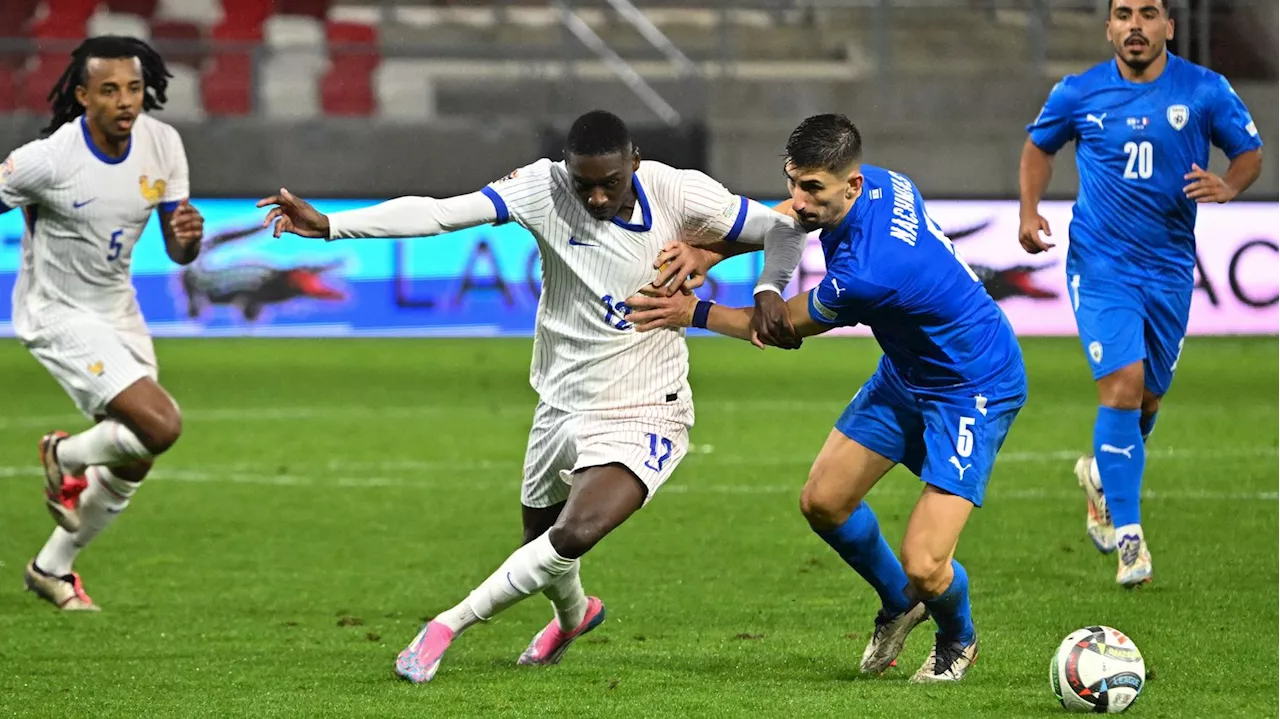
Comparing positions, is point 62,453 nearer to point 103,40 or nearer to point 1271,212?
point 103,40

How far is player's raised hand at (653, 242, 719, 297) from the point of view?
5562 millimetres

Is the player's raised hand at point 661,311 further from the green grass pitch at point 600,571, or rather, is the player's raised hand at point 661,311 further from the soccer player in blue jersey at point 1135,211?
the soccer player in blue jersey at point 1135,211

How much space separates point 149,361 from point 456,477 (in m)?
3.29

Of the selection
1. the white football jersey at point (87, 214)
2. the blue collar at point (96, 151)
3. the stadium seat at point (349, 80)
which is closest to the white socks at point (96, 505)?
the white football jersey at point (87, 214)

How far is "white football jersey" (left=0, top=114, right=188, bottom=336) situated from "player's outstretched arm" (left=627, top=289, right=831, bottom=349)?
292 cm

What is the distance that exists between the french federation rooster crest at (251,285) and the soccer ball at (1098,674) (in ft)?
45.3

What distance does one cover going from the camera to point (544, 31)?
22359 mm

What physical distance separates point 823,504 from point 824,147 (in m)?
1.13

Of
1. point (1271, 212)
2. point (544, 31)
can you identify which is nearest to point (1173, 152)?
point (1271, 212)

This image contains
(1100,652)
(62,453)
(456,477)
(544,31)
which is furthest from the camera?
(544,31)

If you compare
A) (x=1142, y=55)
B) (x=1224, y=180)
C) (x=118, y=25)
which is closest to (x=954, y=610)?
(x=1224, y=180)

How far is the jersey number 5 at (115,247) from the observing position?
7.61m

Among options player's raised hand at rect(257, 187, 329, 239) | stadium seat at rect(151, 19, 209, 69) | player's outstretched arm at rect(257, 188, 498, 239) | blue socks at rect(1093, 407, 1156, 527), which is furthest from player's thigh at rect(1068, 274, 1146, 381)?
stadium seat at rect(151, 19, 209, 69)

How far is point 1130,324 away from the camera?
7430 millimetres
